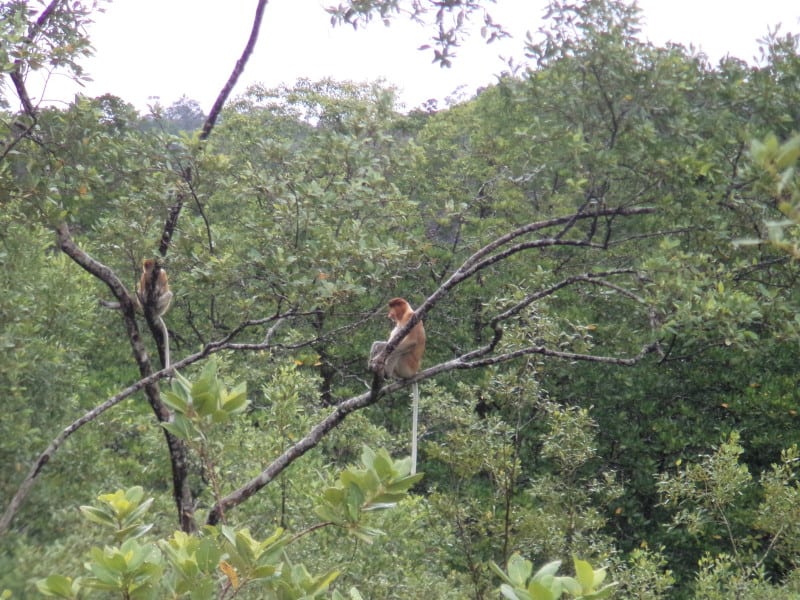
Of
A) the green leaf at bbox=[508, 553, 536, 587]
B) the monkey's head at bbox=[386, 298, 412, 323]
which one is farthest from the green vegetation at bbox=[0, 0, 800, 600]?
the monkey's head at bbox=[386, 298, 412, 323]

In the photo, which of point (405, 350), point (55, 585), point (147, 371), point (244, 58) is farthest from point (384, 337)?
point (55, 585)

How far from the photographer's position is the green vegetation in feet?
7.62

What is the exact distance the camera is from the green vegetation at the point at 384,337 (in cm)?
232

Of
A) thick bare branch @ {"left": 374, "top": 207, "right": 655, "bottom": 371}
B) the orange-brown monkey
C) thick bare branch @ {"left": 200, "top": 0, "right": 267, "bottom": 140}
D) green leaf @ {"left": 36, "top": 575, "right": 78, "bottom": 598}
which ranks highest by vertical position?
thick bare branch @ {"left": 200, "top": 0, "right": 267, "bottom": 140}

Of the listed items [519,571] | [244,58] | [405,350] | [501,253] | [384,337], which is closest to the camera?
[519,571]

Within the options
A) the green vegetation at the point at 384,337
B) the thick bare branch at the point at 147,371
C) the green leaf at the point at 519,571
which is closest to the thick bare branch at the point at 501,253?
the green vegetation at the point at 384,337

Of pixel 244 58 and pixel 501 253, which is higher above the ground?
pixel 244 58

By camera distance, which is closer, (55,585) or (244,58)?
(55,585)

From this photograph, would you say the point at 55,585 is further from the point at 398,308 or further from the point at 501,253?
the point at 398,308

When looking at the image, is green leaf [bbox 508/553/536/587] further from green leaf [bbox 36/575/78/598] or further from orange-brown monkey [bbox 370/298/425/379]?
orange-brown monkey [bbox 370/298/425/379]

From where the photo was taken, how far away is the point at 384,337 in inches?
457

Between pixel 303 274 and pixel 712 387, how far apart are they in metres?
8.64

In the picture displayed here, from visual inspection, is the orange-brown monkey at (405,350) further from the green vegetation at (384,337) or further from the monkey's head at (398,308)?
the green vegetation at (384,337)

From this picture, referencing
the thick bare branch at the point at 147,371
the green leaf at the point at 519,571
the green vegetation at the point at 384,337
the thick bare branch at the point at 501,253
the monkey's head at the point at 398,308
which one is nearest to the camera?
the green leaf at the point at 519,571
